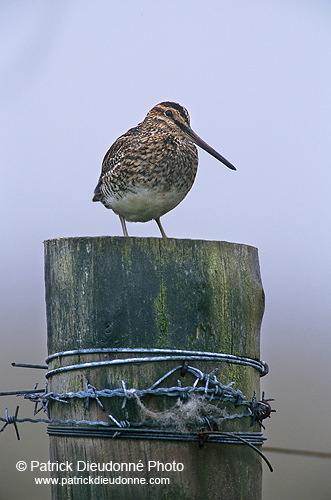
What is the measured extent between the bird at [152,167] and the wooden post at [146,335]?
5.20ft

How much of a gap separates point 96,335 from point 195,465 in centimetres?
47

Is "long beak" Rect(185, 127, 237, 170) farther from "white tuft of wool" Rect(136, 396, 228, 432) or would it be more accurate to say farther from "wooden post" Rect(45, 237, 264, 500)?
"white tuft of wool" Rect(136, 396, 228, 432)

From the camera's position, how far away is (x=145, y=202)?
3926mm

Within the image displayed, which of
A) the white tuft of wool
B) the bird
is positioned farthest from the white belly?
the white tuft of wool

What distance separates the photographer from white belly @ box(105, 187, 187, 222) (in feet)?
12.8

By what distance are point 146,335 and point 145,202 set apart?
1.77 m

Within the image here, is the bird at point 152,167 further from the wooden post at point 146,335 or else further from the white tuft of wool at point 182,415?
the white tuft of wool at point 182,415

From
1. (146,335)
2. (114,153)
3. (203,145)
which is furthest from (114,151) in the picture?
(146,335)

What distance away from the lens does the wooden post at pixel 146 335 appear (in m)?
2.19

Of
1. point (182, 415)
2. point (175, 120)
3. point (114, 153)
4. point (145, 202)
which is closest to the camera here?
point (182, 415)

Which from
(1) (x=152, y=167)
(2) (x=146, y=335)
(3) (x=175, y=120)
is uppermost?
(3) (x=175, y=120)

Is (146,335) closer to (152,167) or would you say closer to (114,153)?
(152,167)

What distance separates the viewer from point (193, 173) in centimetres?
411

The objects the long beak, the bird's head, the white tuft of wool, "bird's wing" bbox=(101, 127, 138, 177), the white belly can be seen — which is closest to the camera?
the white tuft of wool
